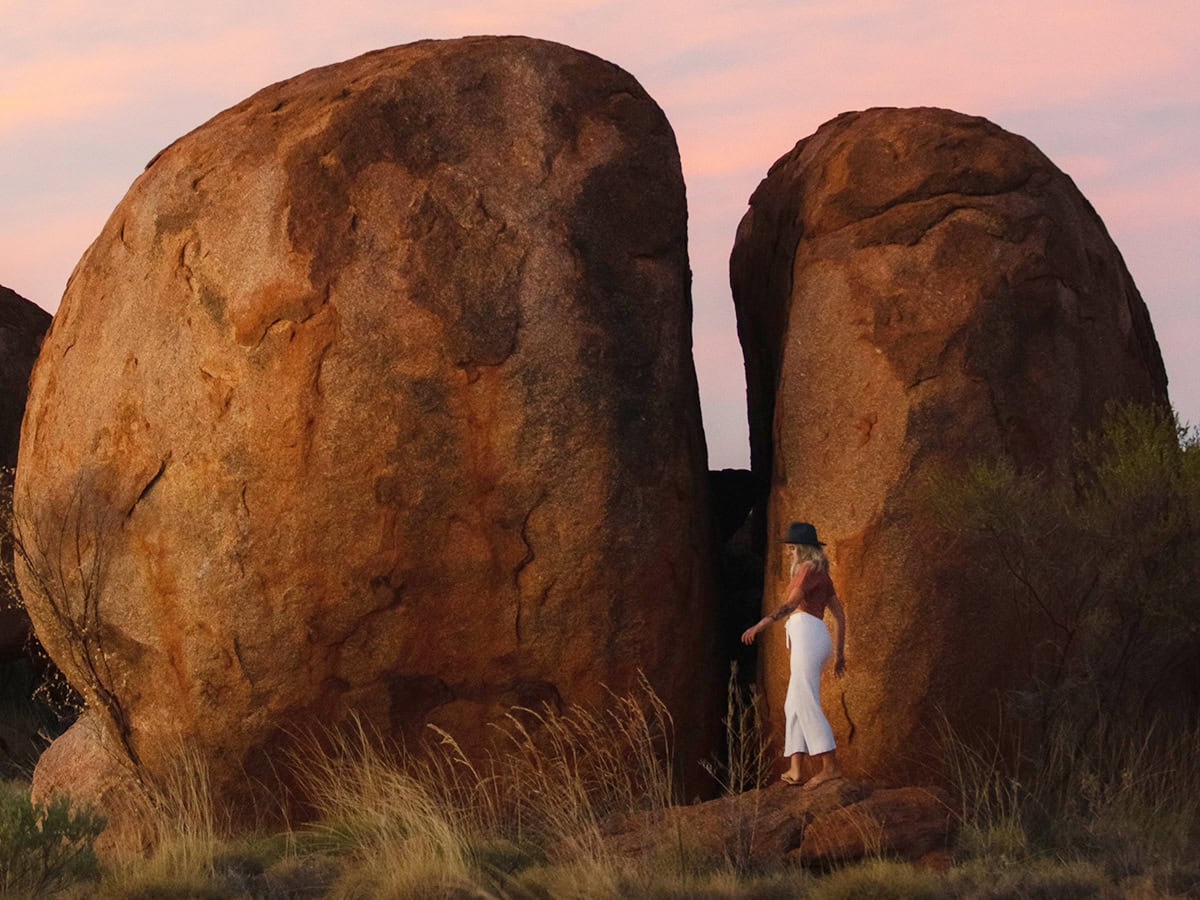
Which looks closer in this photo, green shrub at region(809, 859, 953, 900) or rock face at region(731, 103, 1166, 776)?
green shrub at region(809, 859, 953, 900)

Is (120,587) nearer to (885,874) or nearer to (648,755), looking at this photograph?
(648,755)

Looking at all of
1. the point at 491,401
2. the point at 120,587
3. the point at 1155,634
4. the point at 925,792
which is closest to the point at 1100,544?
the point at 1155,634

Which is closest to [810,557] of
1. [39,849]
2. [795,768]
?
[795,768]

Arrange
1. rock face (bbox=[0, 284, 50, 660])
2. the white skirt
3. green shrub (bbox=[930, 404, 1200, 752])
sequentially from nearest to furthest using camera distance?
1. the white skirt
2. green shrub (bbox=[930, 404, 1200, 752])
3. rock face (bbox=[0, 284, 50, 660])

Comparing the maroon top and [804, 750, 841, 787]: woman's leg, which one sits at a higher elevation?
the maroon top

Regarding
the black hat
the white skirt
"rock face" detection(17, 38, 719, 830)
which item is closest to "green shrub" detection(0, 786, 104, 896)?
"rock face" detection(17, 38, 719, 830)

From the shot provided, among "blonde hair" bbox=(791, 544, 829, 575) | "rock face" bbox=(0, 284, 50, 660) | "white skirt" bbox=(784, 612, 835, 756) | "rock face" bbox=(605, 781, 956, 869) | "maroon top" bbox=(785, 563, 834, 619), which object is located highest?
"rock face" bbox=(0, 284, 50, 660)

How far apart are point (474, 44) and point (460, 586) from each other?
329cm

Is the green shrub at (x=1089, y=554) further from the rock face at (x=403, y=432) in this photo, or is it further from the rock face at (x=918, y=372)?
the rock face at (x=403, y=432)

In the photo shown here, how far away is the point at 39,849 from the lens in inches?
353

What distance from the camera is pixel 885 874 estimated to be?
27.9 feet

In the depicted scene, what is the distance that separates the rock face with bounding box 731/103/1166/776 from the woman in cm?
59

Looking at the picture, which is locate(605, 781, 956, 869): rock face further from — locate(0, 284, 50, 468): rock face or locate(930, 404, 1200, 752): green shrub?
locate(0, 284, 50, 468): rock face

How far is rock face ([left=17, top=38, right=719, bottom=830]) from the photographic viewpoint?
33.1ft
